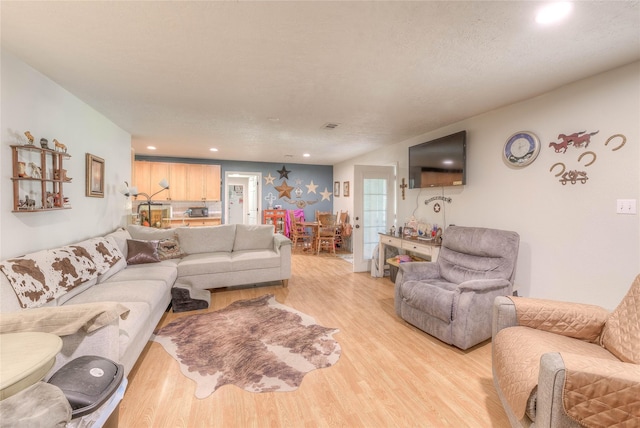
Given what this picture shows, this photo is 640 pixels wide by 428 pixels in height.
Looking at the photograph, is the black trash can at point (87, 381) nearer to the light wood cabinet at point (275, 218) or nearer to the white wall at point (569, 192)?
the white wall at point (569, 192)

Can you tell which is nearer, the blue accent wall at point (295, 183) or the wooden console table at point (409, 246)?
the wooden console table at point (409, 246)

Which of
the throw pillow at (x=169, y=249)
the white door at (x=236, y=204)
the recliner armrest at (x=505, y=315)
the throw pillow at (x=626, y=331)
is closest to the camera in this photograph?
the throw pillow at (x=626, y=331)

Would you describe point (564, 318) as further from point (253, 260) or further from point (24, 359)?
point (253, 260)

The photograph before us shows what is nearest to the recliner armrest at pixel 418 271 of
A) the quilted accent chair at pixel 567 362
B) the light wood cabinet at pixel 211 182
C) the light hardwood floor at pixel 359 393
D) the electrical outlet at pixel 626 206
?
the light hardwood floor at pixel 359 393

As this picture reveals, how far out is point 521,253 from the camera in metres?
2.74

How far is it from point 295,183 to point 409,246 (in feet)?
14.5

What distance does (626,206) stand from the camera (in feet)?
6.57

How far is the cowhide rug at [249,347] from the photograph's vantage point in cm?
192

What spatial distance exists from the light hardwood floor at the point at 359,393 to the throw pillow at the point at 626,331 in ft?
2.32

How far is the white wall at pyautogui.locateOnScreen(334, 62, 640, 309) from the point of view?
201 centimetres

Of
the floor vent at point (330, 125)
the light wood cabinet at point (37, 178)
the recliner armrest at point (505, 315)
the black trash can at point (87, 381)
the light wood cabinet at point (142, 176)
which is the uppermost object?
the floor vent at point (330, 125)

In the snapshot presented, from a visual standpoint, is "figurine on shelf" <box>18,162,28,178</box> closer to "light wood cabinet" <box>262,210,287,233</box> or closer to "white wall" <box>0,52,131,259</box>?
"white wall" <box>0,52,131,259</box>

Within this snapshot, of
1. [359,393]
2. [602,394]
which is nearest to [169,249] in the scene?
[359,393]

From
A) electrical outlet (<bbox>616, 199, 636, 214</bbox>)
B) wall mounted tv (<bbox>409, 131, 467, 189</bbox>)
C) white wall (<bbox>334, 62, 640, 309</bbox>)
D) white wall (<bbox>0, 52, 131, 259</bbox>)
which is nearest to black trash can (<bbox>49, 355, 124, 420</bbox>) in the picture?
white wall (<bbox>0, 52, 131, 259</bbox>)
